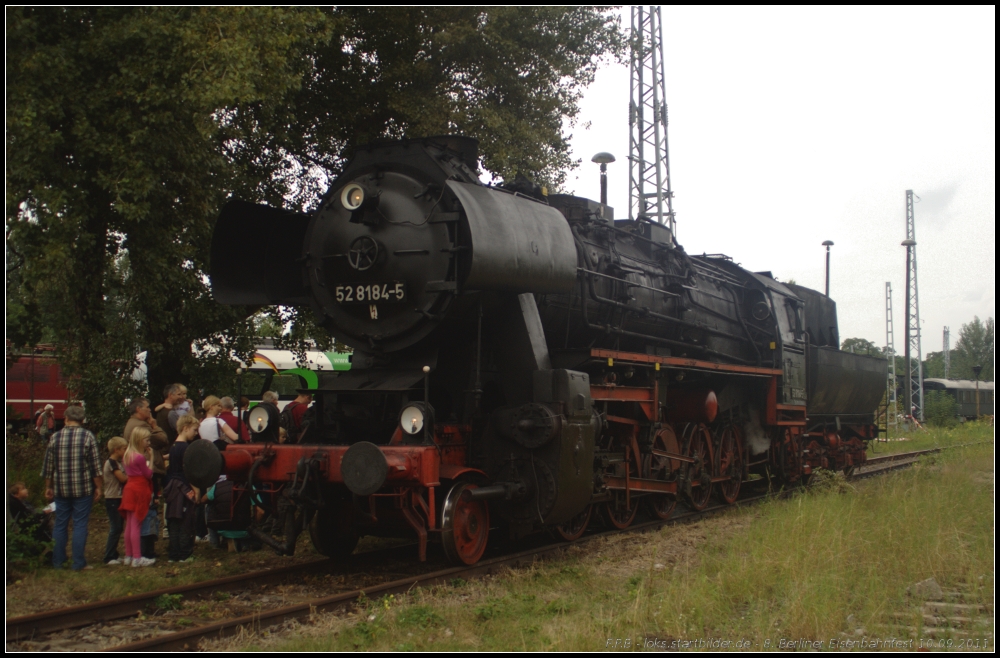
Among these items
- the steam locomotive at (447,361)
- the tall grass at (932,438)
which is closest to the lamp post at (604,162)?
the steam locomotive at (447,361)

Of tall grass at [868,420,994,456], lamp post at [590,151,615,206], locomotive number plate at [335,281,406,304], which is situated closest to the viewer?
locomotive number plate at [335,281,406,304]

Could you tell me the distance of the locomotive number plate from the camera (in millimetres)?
7402

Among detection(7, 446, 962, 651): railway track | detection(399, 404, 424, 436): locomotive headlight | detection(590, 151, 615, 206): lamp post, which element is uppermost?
detection(590, 151, 615, 206): lamp post

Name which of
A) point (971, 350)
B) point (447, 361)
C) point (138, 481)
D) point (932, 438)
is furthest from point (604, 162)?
point (971, 350)

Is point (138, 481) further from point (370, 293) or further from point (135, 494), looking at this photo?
point (370, 293)

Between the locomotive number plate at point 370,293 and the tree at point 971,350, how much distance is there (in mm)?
66636

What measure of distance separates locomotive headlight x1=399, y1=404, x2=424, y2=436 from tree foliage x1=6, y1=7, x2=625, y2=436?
4.42 metres

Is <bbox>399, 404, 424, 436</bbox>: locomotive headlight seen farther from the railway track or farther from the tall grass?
the tall grass

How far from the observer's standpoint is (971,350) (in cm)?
8156

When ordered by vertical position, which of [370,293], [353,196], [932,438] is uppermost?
[353,196]

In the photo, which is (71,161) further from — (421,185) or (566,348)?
(566,348)

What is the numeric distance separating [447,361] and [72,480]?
3682 millimetres

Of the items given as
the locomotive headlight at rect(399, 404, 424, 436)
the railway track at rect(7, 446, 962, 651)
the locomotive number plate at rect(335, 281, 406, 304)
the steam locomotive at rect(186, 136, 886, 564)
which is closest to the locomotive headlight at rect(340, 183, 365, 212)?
the steam locomotive at rect(186, 136, 886, 564)

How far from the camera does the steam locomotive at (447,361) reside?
22.7 ft
